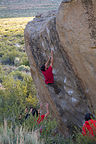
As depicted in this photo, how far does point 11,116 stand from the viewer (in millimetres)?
4832

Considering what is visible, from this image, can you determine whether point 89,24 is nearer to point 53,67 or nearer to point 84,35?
point 84,35

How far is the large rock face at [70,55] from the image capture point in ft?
13.9

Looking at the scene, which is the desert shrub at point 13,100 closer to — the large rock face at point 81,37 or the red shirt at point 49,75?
the red shirt at point 49,75

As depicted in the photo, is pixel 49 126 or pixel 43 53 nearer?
pixel 49 126

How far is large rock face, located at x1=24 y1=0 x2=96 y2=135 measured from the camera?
13.9 ft

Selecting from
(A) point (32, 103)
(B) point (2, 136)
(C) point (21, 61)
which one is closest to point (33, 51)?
(A) point (32, 103)

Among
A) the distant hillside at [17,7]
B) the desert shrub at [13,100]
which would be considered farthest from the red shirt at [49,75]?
the distant hillside at [17,7]

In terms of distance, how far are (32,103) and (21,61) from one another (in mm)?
9445

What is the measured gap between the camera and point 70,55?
15.7 ft

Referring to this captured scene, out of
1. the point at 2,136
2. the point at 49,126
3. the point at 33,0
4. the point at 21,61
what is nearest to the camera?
the point at 2,136

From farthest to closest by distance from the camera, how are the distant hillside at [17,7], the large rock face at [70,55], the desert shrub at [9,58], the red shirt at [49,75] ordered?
the distant hillside at [17,7] < the desert shrub at [9,58] < the red shirt at [49,75] < the large rock face at [70,55]

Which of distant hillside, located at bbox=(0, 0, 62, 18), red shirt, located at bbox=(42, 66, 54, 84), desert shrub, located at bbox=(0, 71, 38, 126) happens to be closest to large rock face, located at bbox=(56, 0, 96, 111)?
red shirt, located at bbox=(42, 66, 54, 84)

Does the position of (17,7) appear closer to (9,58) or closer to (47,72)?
(9,58)

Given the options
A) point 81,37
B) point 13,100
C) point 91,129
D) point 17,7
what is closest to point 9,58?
point 13,100
